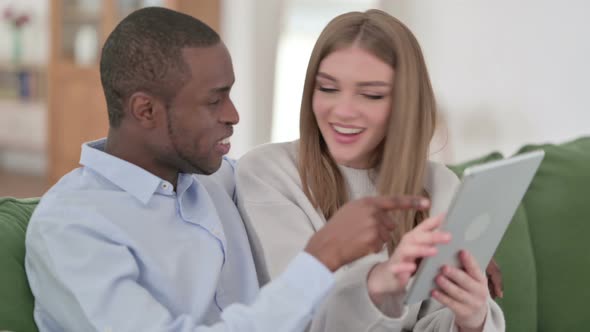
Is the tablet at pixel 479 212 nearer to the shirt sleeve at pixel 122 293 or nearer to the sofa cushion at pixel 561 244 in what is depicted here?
the shirt sleeve at pixel 122 293

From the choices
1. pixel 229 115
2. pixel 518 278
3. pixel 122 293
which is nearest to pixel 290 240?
pixel 229 115

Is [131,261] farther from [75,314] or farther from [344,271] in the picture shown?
[344,271]

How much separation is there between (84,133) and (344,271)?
15.0ft

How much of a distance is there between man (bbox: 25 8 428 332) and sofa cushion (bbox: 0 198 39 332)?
0.02 m

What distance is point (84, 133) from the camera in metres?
5.75

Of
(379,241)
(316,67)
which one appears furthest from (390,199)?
(316,67)

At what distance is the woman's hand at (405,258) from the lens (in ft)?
3.79

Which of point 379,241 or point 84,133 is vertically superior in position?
point 379,241

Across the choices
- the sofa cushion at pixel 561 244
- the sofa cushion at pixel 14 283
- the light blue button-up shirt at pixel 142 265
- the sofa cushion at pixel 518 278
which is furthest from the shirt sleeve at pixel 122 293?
the sofa cushion at pixel 561 244

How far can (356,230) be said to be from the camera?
1.15 m

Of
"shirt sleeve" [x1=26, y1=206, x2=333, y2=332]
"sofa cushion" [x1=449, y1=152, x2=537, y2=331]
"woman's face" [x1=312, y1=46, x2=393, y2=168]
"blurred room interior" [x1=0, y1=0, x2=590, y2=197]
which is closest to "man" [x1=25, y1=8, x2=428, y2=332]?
"shirt sleeve" [x1=26, y1=206, x2=333, y2=332]

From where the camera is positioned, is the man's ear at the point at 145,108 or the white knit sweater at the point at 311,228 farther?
the white knit sweater at the point at 311,228

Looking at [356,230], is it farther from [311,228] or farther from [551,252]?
[551,252]

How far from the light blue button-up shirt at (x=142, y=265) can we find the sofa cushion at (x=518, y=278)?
0.74m
